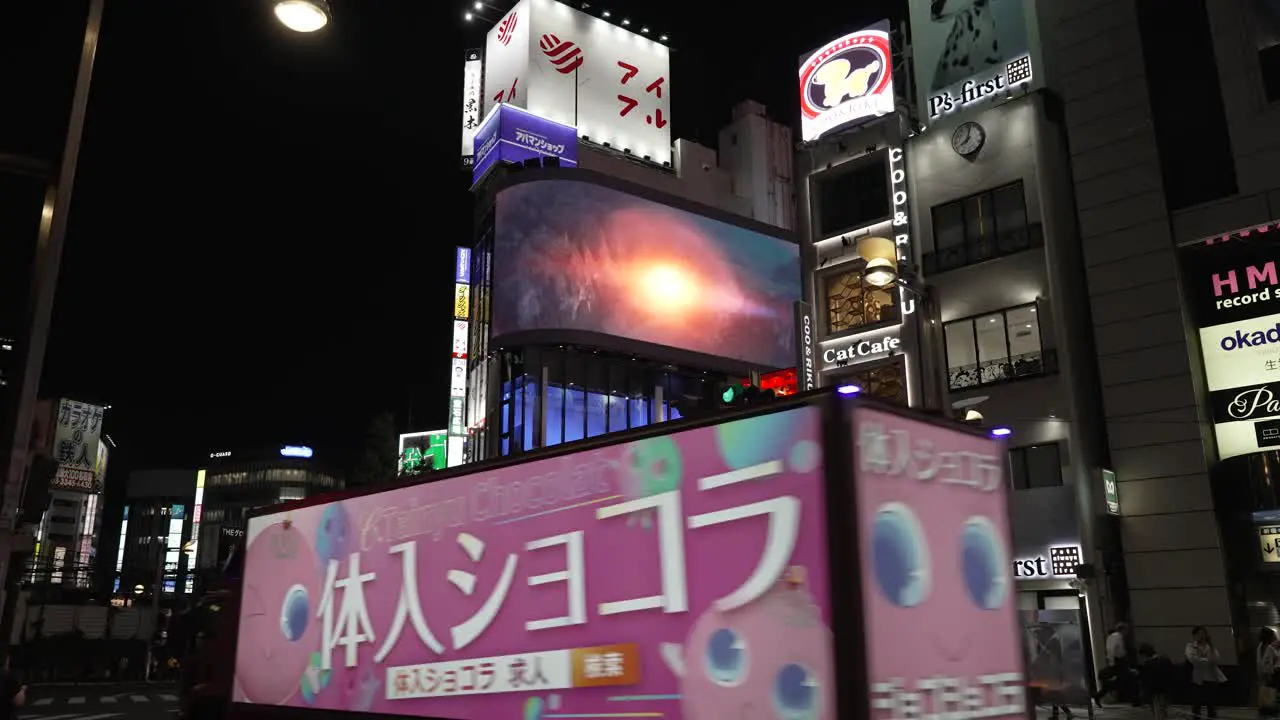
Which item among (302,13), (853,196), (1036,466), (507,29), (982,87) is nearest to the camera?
(302,13)

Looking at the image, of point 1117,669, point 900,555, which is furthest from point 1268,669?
point 900,555

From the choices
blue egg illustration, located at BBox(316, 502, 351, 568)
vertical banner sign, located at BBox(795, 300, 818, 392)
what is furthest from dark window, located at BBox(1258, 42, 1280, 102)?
blue egg illustration, located at BBox(316, 502, 351, 568)

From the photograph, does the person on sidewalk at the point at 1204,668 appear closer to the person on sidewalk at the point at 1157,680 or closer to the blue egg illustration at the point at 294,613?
the person on sidewalk at the point at 1157,680

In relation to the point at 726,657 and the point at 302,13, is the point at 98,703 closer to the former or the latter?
the point at 302,13

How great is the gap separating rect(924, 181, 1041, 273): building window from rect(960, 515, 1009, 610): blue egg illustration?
844 inches

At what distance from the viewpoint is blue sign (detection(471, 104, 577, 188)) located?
36906 millimetres

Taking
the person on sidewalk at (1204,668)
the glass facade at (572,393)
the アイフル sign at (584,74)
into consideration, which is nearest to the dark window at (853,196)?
the glass facade at (572,393)

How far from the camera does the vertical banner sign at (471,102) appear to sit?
42969mm

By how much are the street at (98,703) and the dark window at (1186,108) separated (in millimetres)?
26955

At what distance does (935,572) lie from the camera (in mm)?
5434

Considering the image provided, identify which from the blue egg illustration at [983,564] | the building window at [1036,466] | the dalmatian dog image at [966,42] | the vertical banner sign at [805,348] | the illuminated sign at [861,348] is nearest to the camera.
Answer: the blue egg illustration at [983,564]

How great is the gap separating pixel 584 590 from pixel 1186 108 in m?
23.4

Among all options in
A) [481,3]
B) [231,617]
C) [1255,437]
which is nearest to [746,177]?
[481,3]

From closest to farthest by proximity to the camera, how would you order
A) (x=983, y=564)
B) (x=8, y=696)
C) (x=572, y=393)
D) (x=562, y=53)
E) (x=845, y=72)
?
(x=983, y=564), (x=8, y=696), (x=845, y=72), (x=572, y=393), (x=562, y=53)
